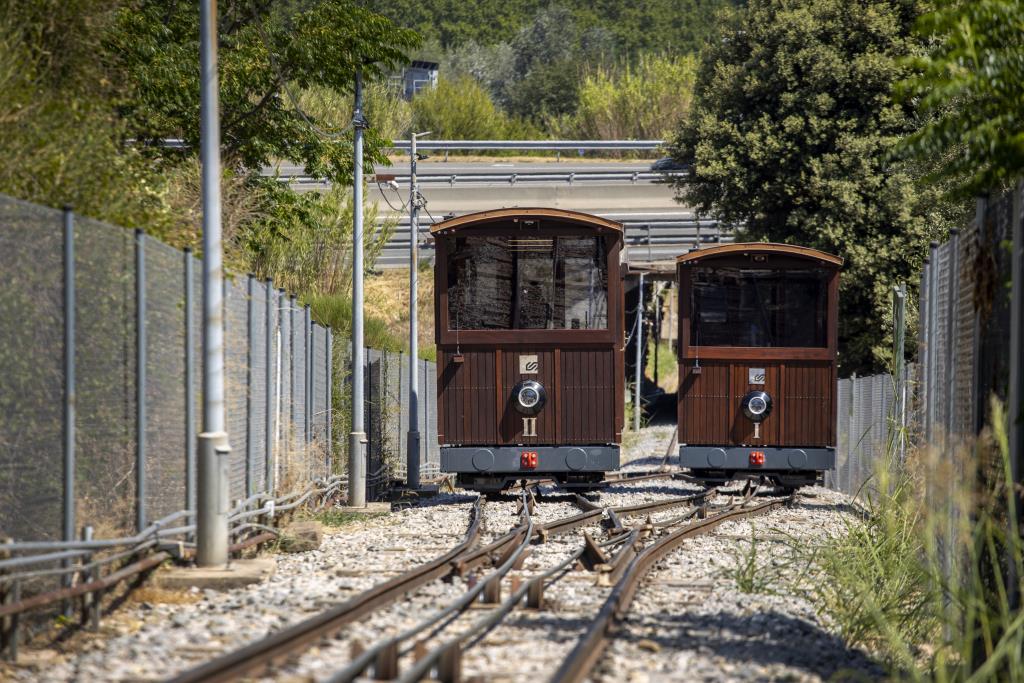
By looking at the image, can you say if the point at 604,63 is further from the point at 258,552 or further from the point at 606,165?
the point at 258,552

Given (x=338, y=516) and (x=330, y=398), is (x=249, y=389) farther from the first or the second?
(x=330, y=398)

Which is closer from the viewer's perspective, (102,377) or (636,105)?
(102,377)

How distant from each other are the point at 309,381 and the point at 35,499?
8.83 metres

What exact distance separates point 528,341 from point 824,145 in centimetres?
1433

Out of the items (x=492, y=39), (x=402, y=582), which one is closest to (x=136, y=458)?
(x=402, y=582)

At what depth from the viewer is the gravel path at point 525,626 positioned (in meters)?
6.90

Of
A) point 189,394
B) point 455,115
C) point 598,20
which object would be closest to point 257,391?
point 189,394

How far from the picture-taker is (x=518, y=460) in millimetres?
18500

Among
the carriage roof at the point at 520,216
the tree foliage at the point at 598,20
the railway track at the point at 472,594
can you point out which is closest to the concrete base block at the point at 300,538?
the railway track at the point at 472,594

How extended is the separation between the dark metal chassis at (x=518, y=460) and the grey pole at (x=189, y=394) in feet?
24.5

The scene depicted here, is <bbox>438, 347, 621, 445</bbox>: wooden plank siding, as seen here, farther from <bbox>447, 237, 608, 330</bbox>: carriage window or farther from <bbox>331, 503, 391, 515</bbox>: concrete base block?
<bbox>331, 503, 391, 515</bbox>: concrete base block

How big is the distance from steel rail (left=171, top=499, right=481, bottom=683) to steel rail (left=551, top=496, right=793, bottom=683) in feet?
4.49

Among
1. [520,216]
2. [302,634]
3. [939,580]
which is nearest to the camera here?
[939,580]

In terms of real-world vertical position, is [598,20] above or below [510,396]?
above
